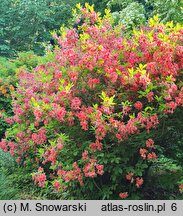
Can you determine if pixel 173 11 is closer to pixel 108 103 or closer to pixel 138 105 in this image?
pixel 138 105

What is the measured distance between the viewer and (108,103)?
11.3 feet

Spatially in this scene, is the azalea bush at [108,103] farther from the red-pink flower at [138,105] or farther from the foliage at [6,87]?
the foliage at [6,87]

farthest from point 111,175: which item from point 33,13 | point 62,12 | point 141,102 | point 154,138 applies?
point 62,12

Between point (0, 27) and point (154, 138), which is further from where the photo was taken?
point (0, 27)

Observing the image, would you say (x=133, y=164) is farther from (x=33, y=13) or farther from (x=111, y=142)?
(x=33, y=13)

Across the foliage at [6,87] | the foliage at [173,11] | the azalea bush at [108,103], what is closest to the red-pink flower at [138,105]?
the azalea bush at [108,103]

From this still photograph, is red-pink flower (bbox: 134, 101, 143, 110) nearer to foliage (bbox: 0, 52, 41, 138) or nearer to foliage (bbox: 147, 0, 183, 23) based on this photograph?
foliage (bbox: 0, 52, 41, 138)

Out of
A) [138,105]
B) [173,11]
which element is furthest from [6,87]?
[138,105]

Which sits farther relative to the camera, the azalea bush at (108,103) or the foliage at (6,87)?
the foliage at (6,87)

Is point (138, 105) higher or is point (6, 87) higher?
point (6, 87)

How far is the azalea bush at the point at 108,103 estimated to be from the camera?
361cm

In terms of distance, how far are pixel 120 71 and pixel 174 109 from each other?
2.35 ft

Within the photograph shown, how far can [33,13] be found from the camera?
52.7ft

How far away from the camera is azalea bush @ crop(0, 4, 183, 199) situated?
11.8 feet
